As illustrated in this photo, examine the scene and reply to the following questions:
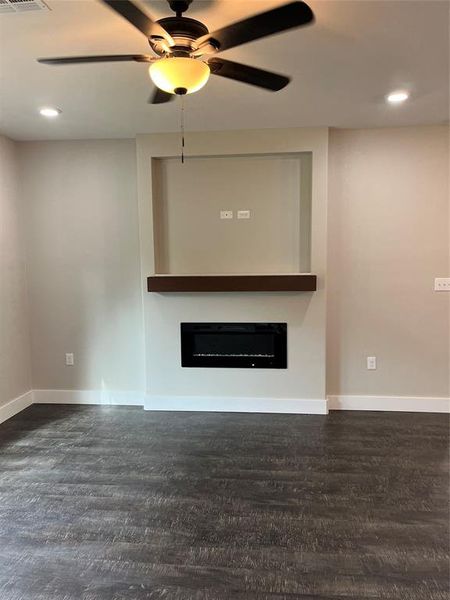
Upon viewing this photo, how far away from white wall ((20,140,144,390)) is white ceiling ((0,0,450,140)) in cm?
31

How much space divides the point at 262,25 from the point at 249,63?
2.62ft

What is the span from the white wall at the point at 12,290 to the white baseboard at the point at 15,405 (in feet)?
0.13

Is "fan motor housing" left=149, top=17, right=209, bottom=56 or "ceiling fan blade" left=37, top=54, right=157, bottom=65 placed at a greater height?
"fan motor housing" left=149, top=17, right=209, bottom=56

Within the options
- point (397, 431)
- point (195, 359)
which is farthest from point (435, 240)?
point (195, 359)

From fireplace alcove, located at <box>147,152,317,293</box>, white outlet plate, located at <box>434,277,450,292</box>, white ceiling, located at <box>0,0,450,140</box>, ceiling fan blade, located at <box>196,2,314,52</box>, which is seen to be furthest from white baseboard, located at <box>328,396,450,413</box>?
ceiling fan blade, located at <box>196,2,314,52</box>

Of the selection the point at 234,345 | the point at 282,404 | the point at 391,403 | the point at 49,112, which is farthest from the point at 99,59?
the point at 391,403

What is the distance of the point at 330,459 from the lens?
9.36 feet

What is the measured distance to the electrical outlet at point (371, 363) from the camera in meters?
3.75

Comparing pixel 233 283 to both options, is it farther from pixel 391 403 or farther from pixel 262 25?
pixel 262 25

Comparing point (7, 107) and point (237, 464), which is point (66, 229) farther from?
point (237, 464)

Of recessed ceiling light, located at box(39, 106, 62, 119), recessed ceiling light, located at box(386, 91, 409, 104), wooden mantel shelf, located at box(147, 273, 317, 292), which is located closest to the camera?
recessed ceiling light, located at box(386, 91, 409, 104)

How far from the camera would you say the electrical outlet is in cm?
375

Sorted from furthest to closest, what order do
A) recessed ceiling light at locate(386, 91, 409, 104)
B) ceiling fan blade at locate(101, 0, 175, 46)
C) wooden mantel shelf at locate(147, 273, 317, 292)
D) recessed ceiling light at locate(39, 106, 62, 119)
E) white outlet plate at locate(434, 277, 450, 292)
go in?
1. white outlet plate at locate(434, 277, 450, 292)
2. wooden mantel shelf at locate(147, 273, 317, 292)
3. recessed ceiling light at locate(39, 106, 62, 119)
4. recessed ceiling light at locate(386, 91, 409, 104)
5. ceiling fan blade at locate(101, 0, 175, 46)

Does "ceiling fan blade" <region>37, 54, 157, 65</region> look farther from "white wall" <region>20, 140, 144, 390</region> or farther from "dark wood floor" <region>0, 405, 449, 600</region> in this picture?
"dark wood floor" <region>0, 405, 449, 600</region>
